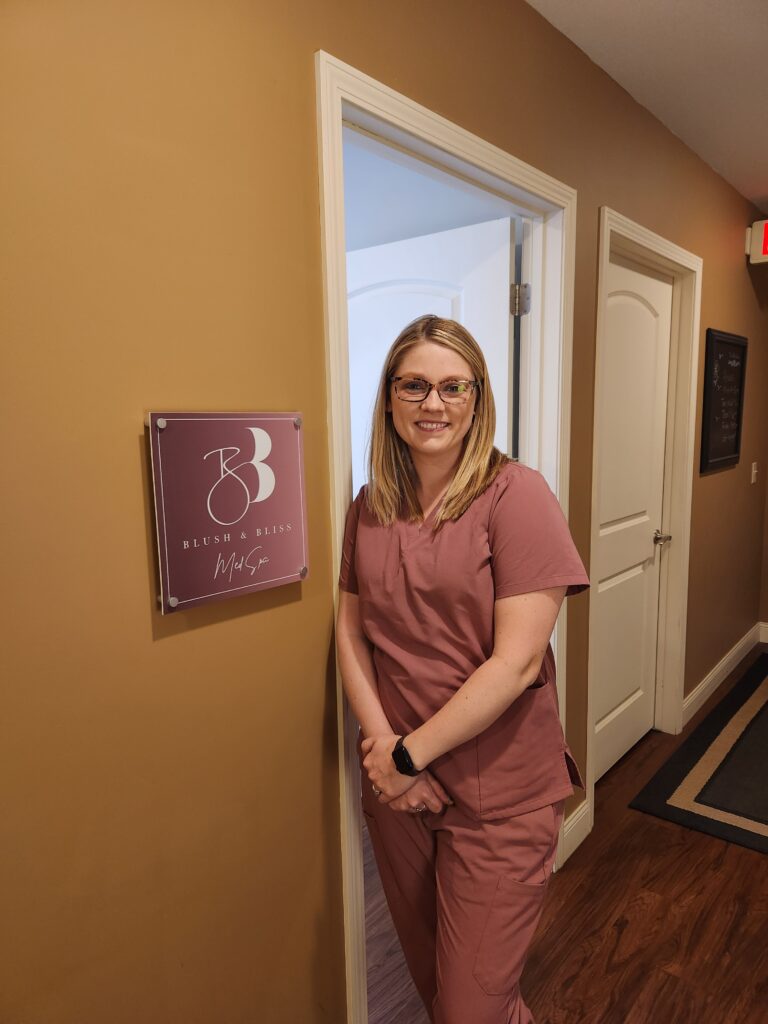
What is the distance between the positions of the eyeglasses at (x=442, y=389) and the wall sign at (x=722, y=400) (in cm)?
215

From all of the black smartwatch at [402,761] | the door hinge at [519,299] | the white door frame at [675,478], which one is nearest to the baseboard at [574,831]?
the white door frame at [675,478]

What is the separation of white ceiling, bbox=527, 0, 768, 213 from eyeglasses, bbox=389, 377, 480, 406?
114cm

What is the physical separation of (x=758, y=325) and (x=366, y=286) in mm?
2413

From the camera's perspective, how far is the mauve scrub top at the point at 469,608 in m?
1.21

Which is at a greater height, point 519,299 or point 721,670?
point 519,299

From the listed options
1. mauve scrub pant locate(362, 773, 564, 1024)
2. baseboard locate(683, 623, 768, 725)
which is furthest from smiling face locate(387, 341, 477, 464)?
baseboard locate(683, 623, 768, 725)

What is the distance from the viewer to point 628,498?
8.63 ft

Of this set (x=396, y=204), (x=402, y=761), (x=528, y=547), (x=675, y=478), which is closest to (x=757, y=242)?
(x=675, y=478)

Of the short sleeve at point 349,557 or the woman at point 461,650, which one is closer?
the woman at point 461,650

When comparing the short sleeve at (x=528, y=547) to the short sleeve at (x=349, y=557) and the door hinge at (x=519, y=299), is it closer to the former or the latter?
the short sleeve at (x=349, y=557)

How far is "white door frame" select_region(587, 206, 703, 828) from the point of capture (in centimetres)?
241

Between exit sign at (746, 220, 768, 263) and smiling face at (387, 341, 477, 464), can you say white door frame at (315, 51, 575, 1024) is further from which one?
exit sign at (746, 220, 768, 263)

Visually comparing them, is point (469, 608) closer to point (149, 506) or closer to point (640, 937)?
point (149, 506)

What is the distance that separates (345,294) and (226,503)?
1.59 ft
